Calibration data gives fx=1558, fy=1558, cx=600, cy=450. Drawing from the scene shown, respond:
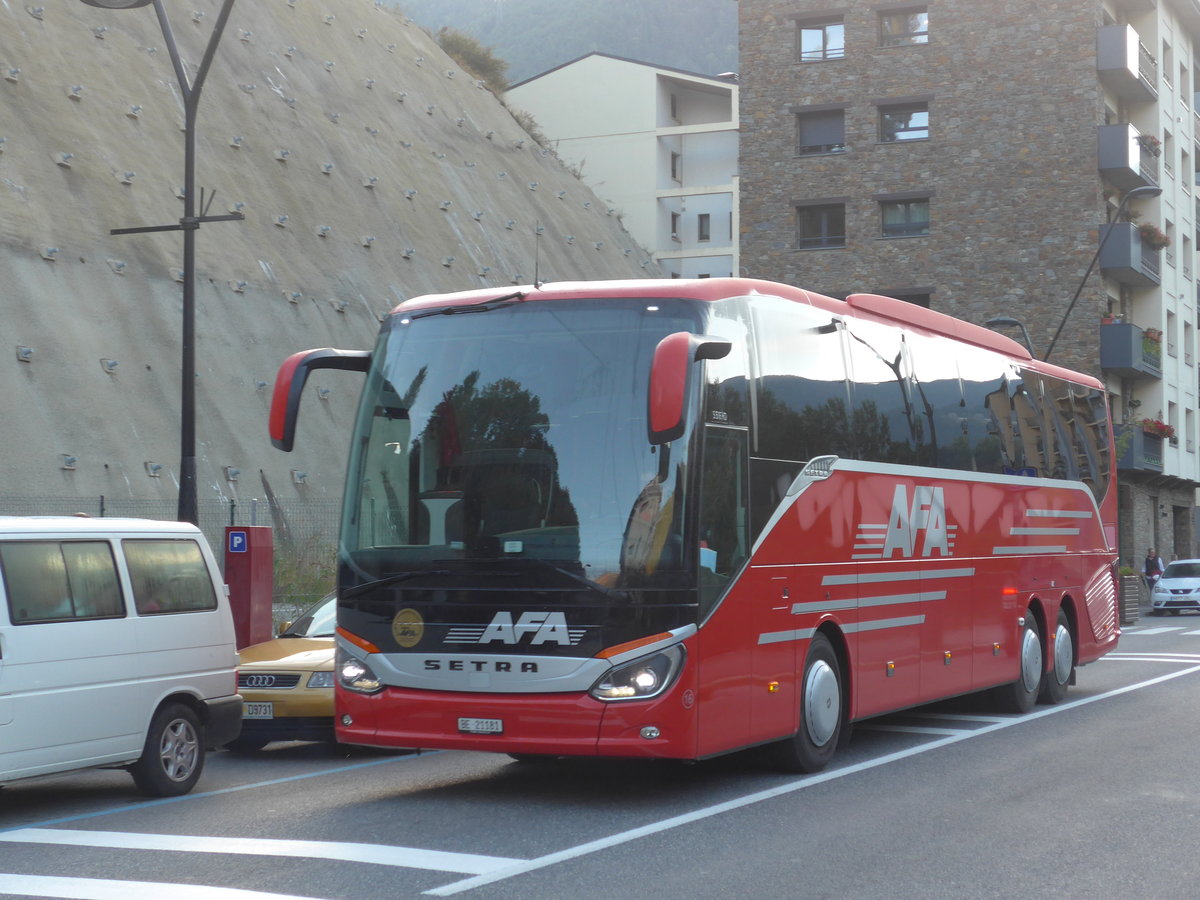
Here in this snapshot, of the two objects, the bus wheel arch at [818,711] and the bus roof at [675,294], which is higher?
the bus roof at [675,294]

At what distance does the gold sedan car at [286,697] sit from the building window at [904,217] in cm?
4211

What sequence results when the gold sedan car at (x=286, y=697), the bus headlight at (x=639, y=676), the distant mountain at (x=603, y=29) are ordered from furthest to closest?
1. the distant mountain at (x=603, y=29)
2. the gold sedan car at (x=286, y=697)
3. the bus headlight at (x=639, y=676)

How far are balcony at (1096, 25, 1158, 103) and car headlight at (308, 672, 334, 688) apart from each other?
44255 millimetres

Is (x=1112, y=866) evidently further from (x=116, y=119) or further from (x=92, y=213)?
(x=116, y=119)

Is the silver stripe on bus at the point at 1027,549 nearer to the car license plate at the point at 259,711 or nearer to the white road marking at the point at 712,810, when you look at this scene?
the white road marking at the point at 712,810

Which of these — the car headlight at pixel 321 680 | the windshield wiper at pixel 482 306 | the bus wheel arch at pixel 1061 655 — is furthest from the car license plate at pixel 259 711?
the bus wheel arch at pixel 1061 655

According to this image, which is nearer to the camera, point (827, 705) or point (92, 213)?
point (827, 705)

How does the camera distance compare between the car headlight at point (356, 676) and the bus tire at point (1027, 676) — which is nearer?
the car headlight at point (356, 676)

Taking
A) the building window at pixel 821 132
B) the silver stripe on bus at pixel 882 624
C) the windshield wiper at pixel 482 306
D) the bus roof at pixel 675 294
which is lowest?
the silver stripe on bus at pixel 882 624

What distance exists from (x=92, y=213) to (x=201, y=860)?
75.9ft

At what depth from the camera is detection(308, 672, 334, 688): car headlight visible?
12.4m

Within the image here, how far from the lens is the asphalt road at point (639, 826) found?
724 centimetres

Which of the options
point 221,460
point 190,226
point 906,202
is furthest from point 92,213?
point 906,202

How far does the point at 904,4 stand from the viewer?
2058 inches
